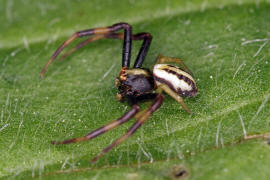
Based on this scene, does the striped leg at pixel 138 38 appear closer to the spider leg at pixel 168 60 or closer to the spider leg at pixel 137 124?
the spider leg at pixel 168 60

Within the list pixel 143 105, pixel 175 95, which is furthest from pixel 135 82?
pixel 175 95

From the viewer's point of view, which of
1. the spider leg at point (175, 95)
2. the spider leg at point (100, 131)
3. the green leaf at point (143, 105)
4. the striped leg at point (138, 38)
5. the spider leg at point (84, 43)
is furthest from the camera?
the spider leg at point (84, 43)

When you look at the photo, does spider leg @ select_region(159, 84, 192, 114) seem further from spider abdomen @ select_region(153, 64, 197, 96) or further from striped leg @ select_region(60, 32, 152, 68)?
striped leg @ select_region(60, 32, 152, 68)

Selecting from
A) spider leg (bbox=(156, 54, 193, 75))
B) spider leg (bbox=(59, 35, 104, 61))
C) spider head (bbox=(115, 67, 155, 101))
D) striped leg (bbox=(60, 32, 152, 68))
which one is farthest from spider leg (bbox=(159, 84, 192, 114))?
spider leg (bbox=(59, 35, 104, 61))

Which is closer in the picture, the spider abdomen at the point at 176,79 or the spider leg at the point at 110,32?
the spider abdomen at the point at 176,79

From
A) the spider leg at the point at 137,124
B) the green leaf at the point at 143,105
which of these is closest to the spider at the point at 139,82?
the spider leg at the point at 137,124

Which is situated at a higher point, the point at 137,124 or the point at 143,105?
the point at 143,105

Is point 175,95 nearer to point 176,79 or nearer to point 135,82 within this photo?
point 176,79
